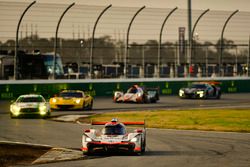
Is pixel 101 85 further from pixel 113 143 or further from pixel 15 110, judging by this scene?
pixel 113 143

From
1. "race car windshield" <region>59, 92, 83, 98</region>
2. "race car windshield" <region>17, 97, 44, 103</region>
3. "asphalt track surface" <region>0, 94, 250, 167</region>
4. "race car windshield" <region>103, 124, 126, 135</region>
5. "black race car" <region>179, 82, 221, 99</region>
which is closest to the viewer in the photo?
"asphalt track surface" <region>0, 94, 250, 167</region>

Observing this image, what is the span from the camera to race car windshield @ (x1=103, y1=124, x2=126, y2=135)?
19.7m

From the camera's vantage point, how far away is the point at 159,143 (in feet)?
74.9

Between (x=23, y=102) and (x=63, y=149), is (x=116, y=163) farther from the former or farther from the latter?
(x=23, y=102)

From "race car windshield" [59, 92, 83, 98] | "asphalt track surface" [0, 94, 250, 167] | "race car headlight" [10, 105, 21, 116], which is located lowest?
"asphalt track surface" [0, 94, 250, 167]

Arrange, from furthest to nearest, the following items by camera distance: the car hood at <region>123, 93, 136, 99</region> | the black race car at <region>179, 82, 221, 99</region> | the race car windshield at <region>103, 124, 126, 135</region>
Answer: the black race car at <region>179, 82, 221, 99</region> → the car hood at <region>123, 93, 136, 99</region> → the race car windshield at <region>103, 124, 126, 135</region>

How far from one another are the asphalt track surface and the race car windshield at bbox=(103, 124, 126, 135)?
0.75 m

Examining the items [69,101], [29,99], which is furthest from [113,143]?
[69,101]

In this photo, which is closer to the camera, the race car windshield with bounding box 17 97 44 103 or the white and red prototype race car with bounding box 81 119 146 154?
the white and red prototype race car with bounding box 81 119 146 154

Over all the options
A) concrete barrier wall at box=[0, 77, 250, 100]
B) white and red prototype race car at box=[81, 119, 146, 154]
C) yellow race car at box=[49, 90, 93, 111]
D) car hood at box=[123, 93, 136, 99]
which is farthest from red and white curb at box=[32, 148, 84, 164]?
car hood at box=[123, 93, 136, 99]

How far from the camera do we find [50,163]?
699 inches

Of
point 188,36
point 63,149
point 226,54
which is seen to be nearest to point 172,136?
point 63,149

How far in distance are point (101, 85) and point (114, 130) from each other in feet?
104

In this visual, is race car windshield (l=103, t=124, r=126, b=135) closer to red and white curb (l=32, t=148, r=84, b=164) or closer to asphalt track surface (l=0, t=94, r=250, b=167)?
asphalt track surface (l=0, t=94, r=250, b=167)
